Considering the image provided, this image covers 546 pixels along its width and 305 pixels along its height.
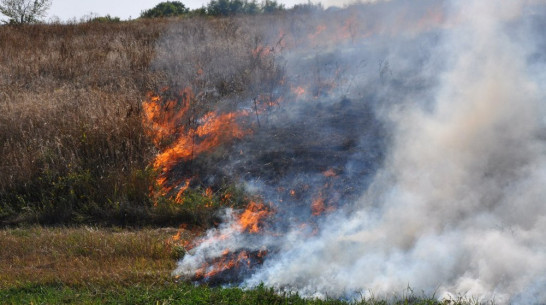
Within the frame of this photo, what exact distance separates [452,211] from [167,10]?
2427 centimetres

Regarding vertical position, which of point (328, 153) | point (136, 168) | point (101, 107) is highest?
point (101, 107)

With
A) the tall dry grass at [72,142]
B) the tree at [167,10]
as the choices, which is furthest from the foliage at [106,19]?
the tall dry grass at [72,142]

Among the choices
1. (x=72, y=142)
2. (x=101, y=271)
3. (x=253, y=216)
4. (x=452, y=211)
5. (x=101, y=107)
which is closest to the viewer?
(x=101, y=271)

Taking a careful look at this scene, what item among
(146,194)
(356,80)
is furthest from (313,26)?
(146,194)

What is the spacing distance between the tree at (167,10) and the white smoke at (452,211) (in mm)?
20357

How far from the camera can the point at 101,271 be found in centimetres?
589

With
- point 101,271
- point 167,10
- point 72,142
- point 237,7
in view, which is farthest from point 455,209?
point 167,10

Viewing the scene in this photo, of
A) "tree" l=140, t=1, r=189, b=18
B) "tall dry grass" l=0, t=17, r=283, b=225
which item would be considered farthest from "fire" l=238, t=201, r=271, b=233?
"tree" l=140, t=1, r=189, b=18

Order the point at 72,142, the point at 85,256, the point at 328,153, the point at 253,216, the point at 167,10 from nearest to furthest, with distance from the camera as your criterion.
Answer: the point at 85,256 < the point at 253,216 < the point at 328,153 < the point at 72,142 < the point at 167,10

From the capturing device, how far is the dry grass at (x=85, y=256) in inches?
226

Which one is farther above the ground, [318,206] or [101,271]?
[318,206]

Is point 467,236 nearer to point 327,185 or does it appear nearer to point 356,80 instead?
point 327,185

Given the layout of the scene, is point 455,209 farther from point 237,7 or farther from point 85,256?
point 237,7

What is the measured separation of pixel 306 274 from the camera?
5.56 meters
